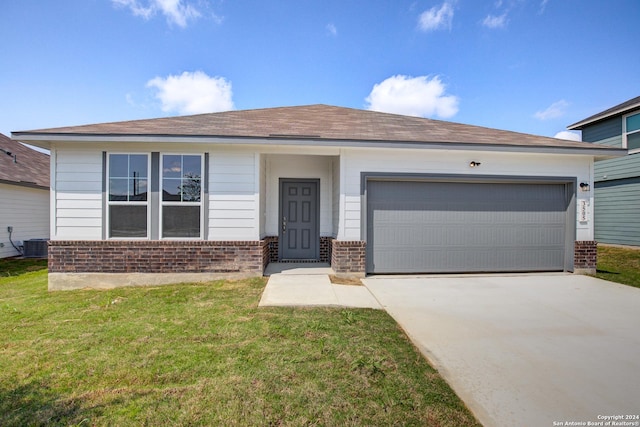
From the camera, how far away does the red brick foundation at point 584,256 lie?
7027 millimetres

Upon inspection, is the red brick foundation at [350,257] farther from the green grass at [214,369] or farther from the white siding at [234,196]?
the green grass at [214,369]

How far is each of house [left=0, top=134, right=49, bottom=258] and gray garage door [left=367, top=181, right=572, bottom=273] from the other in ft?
40.5

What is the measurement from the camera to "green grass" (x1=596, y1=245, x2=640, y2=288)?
6.77 m

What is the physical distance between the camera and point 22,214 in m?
11.0

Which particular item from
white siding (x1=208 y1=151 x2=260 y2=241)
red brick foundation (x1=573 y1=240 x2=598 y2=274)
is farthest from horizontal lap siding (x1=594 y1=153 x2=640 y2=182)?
white siding (x1=208 y1=151 x2=260 y2=241)

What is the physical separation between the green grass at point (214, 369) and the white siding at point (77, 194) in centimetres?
189

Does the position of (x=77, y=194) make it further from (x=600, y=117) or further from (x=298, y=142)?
(x=600, y=117)

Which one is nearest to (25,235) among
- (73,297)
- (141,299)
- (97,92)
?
(97,92)

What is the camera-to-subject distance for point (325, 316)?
164 inches

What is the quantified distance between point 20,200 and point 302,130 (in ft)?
37.9

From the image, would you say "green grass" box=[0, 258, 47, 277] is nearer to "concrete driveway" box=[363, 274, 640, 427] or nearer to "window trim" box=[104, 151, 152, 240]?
"window trim" box=[104, 151, 152, 240]

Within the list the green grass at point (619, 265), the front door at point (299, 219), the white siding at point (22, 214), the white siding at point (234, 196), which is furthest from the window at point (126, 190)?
the green grass at point (619, 265)

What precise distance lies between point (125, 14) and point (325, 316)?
8.64 metres
